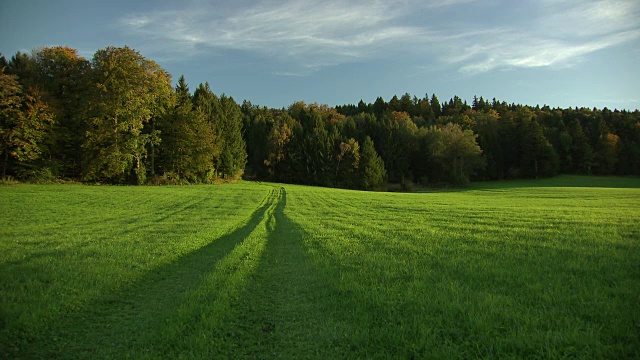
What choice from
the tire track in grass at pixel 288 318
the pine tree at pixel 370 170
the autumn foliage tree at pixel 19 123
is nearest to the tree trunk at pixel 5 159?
the autumn foliage tree at pixel 19 123

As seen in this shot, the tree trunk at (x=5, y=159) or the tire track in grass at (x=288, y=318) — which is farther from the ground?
the tree trunk at (x=5, y=159)

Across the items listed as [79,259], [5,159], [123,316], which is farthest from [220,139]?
[123,316]

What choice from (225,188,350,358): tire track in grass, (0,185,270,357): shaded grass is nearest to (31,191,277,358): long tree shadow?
(0,185,270,357): shaded grass

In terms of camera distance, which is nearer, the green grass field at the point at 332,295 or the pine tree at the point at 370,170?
the green grass field at the point at 332,295

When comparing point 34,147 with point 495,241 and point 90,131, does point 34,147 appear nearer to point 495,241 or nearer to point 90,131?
point 90,131

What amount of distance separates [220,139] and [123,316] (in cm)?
5692

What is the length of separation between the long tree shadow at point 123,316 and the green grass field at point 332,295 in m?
0.03

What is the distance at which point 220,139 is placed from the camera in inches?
2371

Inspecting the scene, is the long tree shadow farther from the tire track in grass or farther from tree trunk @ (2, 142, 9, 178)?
tree trunk @ (2, 142, 9, 178)

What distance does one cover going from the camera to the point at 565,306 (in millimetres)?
5668

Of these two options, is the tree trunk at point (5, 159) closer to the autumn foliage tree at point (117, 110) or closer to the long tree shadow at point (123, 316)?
the autumn foliage tree at point (117, 110)

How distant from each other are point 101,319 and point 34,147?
44926 mm

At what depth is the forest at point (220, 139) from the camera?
41.5m

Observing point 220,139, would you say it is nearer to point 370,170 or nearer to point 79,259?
point 370,170
